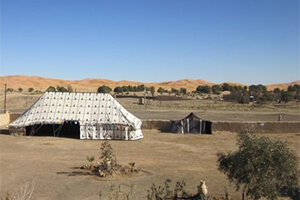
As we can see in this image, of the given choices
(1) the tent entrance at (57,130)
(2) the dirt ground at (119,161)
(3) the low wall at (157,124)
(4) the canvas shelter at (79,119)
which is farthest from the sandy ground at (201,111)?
(2) the dirt ground at (119,161)

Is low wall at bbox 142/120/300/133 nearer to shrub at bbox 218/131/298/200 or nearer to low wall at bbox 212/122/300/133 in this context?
low wall at bbox 212/122/300/133

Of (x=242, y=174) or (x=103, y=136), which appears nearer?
(x=242, y=174)

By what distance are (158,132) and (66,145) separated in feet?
28.0

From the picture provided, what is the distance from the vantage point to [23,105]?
176 ft

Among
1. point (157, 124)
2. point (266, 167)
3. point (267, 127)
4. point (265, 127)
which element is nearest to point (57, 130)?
point (157, 124)

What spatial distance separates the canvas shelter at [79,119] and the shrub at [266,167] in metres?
16.3

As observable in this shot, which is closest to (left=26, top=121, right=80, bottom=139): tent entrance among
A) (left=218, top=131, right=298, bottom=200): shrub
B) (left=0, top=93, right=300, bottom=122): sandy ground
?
(left=0, top=93, right=300, bottom=122): sandy ground

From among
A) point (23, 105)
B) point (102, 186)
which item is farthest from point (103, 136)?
point (23, 105)

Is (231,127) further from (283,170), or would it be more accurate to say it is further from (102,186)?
(283,170)

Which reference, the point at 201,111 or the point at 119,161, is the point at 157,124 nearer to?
the point at 119,161

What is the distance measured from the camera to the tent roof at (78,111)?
27.9m

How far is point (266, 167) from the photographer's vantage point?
426 inches

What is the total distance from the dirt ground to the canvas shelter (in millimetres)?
1091

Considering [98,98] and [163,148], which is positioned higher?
[98,98]
